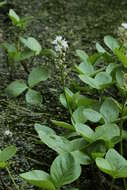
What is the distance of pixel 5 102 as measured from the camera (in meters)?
1.63

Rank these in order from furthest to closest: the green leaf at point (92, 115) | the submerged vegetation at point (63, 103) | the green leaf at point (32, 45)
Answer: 1. the green leaf at point (32, 45)
2. the green leaf at point (92, 115)
3. the submerged vegetation at point (63, 103)

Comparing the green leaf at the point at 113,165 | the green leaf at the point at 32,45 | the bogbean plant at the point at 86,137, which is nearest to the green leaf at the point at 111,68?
the bogbean plant at the point at 86,137

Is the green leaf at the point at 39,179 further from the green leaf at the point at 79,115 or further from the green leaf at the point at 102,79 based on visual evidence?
the green leaf at the point at 102,79

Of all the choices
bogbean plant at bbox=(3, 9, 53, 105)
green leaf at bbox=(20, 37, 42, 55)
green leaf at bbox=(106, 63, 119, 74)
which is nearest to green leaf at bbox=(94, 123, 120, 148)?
green leaf at bbox=(106, 63, 119, 74)

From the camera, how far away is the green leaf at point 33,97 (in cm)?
161

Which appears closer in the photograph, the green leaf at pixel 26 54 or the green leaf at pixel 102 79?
the green leaf at pixel 102 79

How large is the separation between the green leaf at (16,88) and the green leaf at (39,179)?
539mm

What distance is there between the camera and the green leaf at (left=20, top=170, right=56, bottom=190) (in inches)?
42.0

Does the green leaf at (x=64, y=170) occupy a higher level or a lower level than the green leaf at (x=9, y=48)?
lower

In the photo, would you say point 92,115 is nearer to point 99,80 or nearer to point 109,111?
point 109,111

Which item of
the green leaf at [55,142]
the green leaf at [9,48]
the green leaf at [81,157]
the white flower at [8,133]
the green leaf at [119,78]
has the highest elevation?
the green leaf at [9,48]

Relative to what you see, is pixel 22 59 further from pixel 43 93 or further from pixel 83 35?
pixel 83 35

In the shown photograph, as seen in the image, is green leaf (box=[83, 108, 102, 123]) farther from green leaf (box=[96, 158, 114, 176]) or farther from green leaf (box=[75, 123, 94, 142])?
green leaf (box=[96, 158, 114, 176])

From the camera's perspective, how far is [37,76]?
165cm
